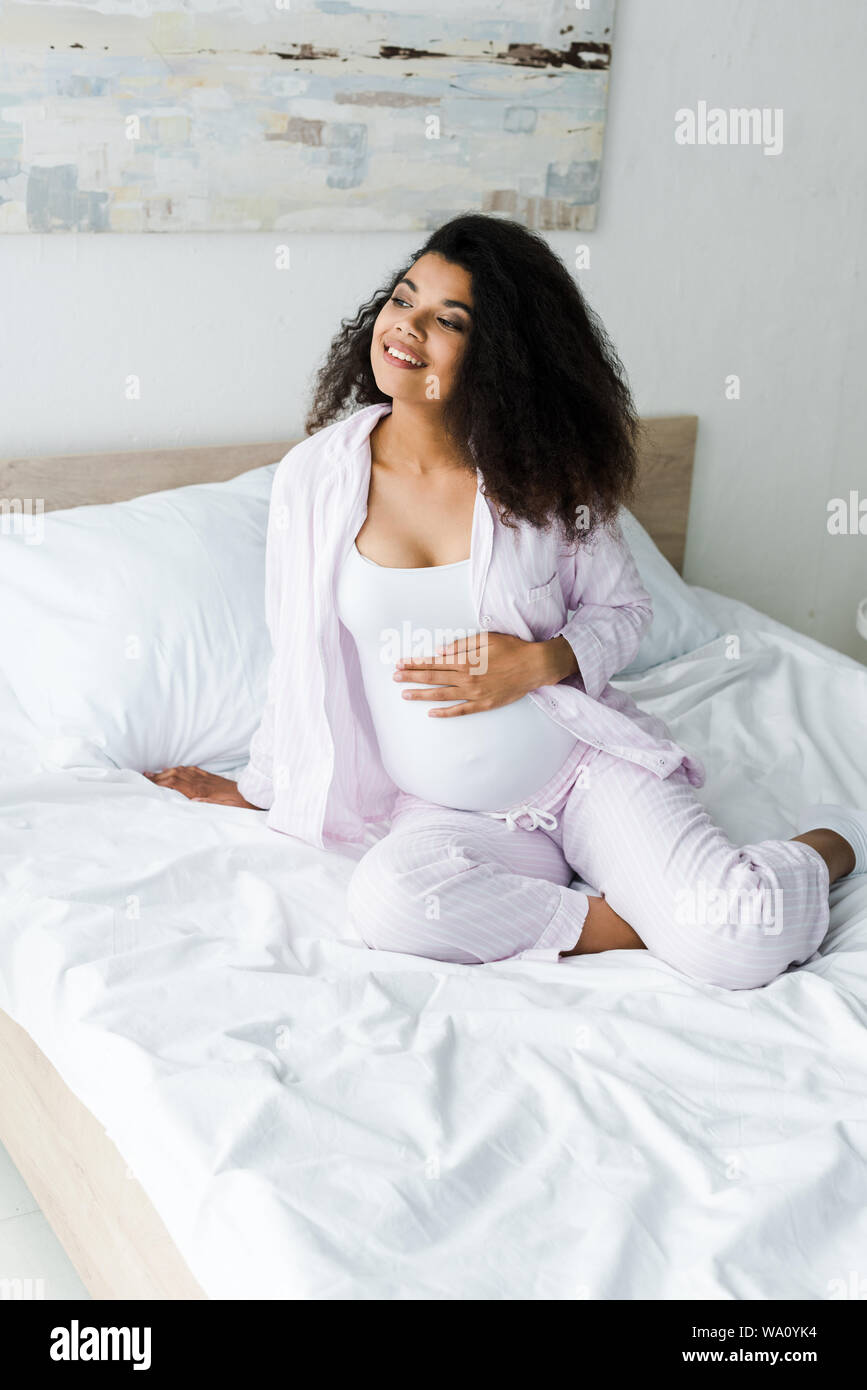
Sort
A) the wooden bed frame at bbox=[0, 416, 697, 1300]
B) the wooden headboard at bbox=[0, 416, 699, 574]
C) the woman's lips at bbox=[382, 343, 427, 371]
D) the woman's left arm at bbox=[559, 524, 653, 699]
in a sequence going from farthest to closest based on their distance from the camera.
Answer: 1. the wooden headboard at bbox=[0, 416, 699, 574]
2. the woman's left arm at bbox=[559, 524, 653, 699]
3. the woman's lips at bbox=[382, 343, 427, 371]
4. the wooden bed frame at bbox=[0, 416, 697, 1300]

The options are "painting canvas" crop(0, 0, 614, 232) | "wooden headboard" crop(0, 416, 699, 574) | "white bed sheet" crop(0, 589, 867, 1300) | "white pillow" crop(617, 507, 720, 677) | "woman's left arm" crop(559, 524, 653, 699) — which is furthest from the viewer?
"white pillow" crop(617, 507, 720, 677)

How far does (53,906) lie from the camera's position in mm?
1398

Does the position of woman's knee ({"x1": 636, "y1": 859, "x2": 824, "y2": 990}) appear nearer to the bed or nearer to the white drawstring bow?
the bed

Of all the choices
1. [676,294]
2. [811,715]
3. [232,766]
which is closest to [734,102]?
[676,294]

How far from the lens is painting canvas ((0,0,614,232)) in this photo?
193cm

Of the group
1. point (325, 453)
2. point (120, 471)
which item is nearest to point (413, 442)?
point (325, 453)

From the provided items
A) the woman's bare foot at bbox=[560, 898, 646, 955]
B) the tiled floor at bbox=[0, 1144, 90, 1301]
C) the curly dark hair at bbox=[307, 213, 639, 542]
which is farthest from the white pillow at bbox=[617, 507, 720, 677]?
the tiled floor at bbox=[0, 1144, 90, 1301]

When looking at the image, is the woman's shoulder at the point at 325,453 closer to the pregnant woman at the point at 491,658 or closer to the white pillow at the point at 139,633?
the pregnant woman at the point at 491,658

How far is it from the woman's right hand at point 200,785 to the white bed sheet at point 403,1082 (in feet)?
0.21

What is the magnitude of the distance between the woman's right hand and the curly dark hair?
53cm

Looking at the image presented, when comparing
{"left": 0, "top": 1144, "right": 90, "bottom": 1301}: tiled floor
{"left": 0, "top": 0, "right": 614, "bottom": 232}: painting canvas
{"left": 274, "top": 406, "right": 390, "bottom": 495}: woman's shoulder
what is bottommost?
{"left": 0, "top": 1144, "right": 90, "bottom": 1301}: tiled floor

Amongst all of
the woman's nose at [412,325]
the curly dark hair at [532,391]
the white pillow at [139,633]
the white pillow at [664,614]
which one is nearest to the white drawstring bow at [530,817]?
the curly dark hair at [532,391]

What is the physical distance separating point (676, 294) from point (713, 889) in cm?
155
